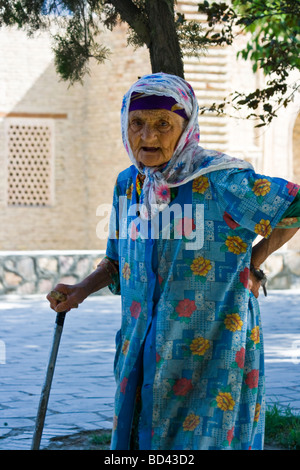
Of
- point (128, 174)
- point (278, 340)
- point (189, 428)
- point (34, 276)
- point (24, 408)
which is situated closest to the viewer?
point (189, 428)

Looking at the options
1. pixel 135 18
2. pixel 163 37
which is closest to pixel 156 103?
pixel 163 37

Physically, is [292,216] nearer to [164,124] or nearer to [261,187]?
[261,187]

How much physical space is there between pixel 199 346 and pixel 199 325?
0.07 m

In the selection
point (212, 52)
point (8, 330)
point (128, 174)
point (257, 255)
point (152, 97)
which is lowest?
point (8, 330)

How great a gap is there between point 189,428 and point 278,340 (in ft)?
20.0

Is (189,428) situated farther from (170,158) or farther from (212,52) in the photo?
(212,52)

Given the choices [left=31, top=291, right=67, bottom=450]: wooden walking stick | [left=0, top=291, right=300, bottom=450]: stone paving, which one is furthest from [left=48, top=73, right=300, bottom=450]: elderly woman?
[left=0, top=291, right=300, bottom=450]: stone paving

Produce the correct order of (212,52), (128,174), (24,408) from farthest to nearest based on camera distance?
(212,52) < (24,408) < (128,174)

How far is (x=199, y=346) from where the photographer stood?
2.65 m

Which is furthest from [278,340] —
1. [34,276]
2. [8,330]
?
[34,276]

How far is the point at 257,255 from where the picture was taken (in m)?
2.77

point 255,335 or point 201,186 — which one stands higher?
point 201,186

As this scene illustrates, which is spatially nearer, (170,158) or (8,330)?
(170,158)
